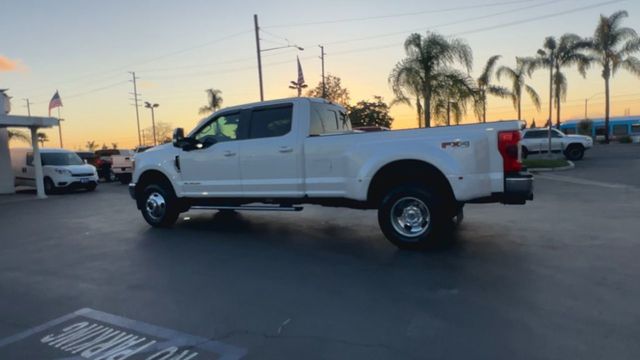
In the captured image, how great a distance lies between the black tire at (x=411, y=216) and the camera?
5.49 metres

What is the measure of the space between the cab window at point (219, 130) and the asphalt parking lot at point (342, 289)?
1.63 meters

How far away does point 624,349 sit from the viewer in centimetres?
295

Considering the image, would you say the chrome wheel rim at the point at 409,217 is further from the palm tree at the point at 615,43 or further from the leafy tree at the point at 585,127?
the leafy tree at the point at 585,127

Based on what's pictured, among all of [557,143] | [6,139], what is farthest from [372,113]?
[6,139]

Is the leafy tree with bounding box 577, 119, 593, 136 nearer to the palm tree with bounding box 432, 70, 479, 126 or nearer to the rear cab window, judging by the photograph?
the palm tree with bounding box 432, 70, 479, 126

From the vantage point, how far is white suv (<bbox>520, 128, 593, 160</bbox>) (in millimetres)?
23297

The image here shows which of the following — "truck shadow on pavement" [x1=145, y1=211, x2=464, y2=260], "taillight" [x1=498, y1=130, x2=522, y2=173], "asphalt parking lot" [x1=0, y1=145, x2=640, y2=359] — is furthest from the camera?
"truck shadow on pavement" [x1=145, y1=211, x2=464, y2=260]

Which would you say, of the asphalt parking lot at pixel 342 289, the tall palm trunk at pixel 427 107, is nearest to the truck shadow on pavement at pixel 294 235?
the asphalt parking lot at pixel 342 289

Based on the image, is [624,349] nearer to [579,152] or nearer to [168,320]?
[168,320]

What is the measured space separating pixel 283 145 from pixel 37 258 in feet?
13.0

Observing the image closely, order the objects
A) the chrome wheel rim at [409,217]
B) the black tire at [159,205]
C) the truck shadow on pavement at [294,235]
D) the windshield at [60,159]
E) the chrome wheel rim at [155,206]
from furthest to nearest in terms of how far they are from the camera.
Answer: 1. the windshield at [60,159]
2. the chrome wheel rim at [155,206]
3. the black tire at [159,205]
4. the truck shadow on pavement at [294,235]
5. the chrome wheel rim at [409,217]

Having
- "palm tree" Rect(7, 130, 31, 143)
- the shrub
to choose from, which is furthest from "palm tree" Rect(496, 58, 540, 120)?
"palm tree" Rect(7, 130, 31, 143)

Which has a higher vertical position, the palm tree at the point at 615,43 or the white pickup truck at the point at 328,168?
the palm tree at the point at 615,43

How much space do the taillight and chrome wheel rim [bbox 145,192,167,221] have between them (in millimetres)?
5828
